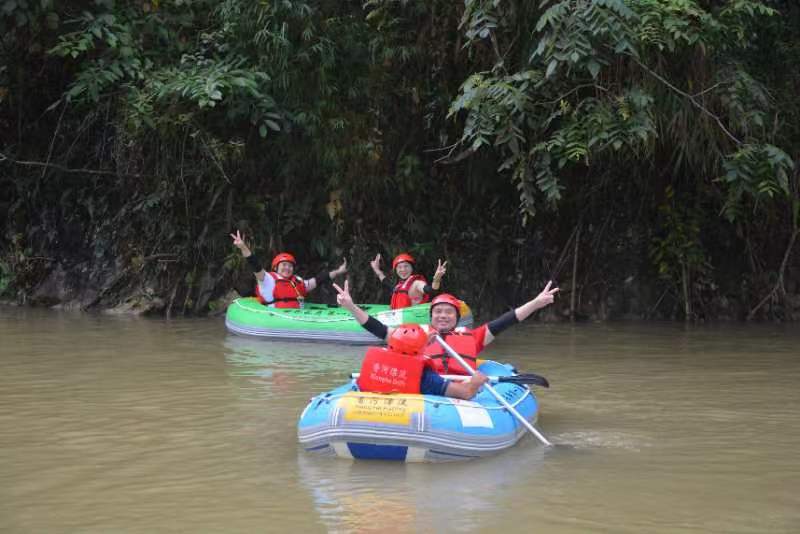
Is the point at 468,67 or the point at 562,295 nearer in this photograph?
the point at 468,67

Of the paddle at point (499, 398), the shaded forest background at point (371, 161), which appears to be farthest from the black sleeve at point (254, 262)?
the paddle at point (499, 398)

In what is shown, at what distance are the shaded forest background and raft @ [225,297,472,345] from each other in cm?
186

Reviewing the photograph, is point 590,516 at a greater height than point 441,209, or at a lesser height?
lesser

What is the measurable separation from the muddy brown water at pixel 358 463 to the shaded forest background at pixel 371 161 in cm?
308

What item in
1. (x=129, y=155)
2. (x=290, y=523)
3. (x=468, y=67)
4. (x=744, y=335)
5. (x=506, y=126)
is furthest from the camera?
(x=129, y=155)

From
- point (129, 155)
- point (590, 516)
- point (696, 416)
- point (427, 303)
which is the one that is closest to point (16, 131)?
point (129, 155)

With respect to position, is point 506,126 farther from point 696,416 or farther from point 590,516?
point 590,516

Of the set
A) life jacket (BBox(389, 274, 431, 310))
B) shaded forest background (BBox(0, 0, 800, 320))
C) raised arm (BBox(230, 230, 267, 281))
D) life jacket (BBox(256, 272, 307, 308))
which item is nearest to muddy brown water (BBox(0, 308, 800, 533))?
life jacket (BBox(389, 274, 431, 310))

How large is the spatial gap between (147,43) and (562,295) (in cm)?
625

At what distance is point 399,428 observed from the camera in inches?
229

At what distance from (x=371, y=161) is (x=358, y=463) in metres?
8.12

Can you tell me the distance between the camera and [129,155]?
49.1ft

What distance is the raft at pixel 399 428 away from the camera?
5832 mm

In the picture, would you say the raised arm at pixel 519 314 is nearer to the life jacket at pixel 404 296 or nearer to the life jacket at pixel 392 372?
the life jacket at pixel 392 372
